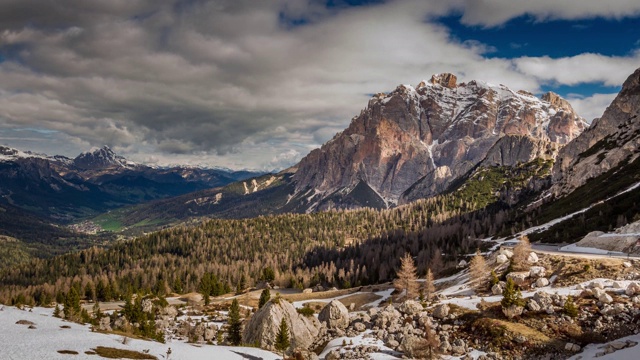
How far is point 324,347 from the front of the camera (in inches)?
2630

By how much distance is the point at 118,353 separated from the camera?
127 ft

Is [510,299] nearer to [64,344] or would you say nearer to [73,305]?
[64,344]

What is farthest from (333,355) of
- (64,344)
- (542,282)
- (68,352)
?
(542,282)

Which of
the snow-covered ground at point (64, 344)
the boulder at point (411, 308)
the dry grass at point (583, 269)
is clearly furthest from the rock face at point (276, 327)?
the dry grass at point (583, 269)

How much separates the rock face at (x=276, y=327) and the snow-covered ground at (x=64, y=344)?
21514 millimetres

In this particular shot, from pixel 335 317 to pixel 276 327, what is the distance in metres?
12.8

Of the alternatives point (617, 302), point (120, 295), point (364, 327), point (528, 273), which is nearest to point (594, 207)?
point (528, 273)

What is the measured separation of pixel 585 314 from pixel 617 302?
4.72 meters

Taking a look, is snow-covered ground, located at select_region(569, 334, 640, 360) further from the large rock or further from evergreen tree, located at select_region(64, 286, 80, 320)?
evergreen tree, located at select_region(64, 286, 80, 320)

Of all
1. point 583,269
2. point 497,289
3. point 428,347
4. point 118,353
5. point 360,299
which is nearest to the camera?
point 118,353

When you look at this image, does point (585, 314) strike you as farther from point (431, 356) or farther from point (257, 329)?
point (257, 329)

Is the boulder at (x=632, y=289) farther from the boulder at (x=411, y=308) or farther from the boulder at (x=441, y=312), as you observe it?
the boulder at (x=411, y=308)

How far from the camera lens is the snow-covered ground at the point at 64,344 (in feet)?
119

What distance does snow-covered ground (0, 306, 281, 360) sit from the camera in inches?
1423
